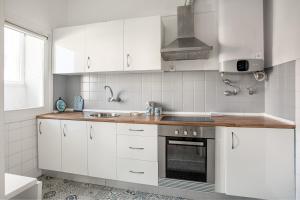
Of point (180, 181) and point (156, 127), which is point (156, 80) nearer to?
point (156, 127)

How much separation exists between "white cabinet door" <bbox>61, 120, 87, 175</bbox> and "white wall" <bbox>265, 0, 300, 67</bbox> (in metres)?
2.25

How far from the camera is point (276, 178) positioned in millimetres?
1647

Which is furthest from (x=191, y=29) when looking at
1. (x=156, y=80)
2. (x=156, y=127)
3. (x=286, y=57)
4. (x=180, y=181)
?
(x=180, y=181)

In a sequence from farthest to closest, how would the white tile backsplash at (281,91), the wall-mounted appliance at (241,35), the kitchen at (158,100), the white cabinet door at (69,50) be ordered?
the white cabinet door at (69,50) → the wall-mounted appliance at (241,35) → the kitchen at (158,100) → the white tile backsplash at (281,91)

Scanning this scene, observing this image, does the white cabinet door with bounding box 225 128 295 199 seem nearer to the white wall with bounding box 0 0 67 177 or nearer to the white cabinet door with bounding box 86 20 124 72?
the white cabinet door with bounding box 86 20 124 72

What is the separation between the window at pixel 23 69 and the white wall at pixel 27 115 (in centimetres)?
9

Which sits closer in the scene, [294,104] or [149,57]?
[294,104]

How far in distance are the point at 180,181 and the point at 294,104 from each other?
4.28 feet

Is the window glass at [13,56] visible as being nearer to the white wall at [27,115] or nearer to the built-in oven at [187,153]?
the white wall at [27,115]

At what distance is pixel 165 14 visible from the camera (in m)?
2.47

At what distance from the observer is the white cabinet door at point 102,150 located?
207cm

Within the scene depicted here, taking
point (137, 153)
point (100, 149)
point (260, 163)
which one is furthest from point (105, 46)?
point (260, 163)

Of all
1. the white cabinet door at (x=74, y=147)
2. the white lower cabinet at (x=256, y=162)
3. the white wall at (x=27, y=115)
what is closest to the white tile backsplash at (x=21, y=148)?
the white wall at (x=27, y=115)

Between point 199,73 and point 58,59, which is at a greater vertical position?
point 58,59
